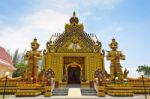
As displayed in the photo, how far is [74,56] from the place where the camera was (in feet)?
81.5

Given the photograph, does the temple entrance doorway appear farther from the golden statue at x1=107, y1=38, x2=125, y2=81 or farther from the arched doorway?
the golden statue at x1=107, y1=38, x2=125, y2=81

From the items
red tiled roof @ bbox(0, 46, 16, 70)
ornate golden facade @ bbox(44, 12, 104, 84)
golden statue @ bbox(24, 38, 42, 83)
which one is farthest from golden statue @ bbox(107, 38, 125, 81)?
red tiled roof @ bbox(0, 46, 16, 70)

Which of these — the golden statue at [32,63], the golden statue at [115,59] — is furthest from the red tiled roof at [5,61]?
the golden statue at [115,59]

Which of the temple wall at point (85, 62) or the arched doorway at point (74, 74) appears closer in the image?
the temple wall at point (85, 62)

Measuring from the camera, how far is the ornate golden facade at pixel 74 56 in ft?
80.2

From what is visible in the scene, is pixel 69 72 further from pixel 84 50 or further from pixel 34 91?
pixel 34 91

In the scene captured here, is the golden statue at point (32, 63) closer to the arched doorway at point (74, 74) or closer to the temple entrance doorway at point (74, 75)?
the arched doorway at point (74, 74)

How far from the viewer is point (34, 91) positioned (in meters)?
17.4

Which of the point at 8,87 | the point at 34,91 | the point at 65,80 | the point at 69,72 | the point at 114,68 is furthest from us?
the point at 69,72

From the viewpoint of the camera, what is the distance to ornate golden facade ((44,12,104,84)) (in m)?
24.5

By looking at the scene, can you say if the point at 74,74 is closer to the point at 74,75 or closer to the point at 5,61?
the point at 74,75

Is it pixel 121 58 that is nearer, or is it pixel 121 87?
pixel 121 87

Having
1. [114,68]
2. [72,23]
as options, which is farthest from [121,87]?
[72,23]

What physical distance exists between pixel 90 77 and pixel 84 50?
11.3 ft
